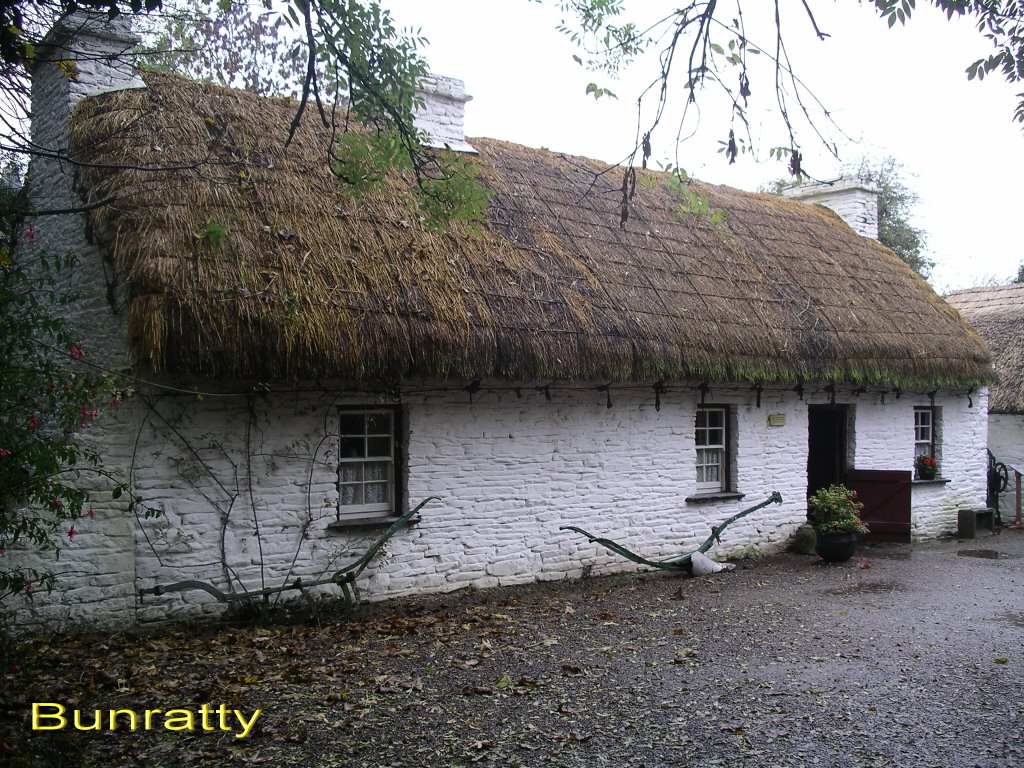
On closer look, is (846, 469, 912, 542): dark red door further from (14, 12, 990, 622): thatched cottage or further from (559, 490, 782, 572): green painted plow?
(559, 490, 782, 572): green painted plow

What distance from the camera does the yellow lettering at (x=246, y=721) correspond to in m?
5.17

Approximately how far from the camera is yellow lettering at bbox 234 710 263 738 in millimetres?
5168

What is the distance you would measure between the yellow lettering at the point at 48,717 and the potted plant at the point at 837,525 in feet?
31.1

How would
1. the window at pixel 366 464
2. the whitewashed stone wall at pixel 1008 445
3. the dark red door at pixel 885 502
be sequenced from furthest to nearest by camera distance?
the whitewashed stone wall at pixel 1008 445
the dark red door at pixel 885 502
the window at pixel 366 464

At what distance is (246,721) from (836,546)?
8723mm

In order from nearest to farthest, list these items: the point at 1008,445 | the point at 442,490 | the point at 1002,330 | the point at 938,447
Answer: the point at 442,490 → the point at 938,447 → the point at 1008,445 → the point at 1002,330

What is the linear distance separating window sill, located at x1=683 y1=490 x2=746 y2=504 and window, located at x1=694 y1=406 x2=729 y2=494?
15cm

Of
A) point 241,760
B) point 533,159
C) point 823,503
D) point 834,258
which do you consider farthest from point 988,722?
point 834,258

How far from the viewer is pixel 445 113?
11953 mm

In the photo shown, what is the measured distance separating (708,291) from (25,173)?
328 inches

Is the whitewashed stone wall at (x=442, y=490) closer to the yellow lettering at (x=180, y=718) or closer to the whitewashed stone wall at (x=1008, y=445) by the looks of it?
the yellow lettering at (x=180, y=718)

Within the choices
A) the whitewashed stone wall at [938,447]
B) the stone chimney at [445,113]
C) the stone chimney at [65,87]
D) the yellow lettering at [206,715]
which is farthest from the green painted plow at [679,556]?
the stone chimney at [65,87]

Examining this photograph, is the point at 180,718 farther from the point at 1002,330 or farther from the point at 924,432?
the point at 1002,330

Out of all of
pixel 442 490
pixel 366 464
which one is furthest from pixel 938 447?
pixel 366 464
